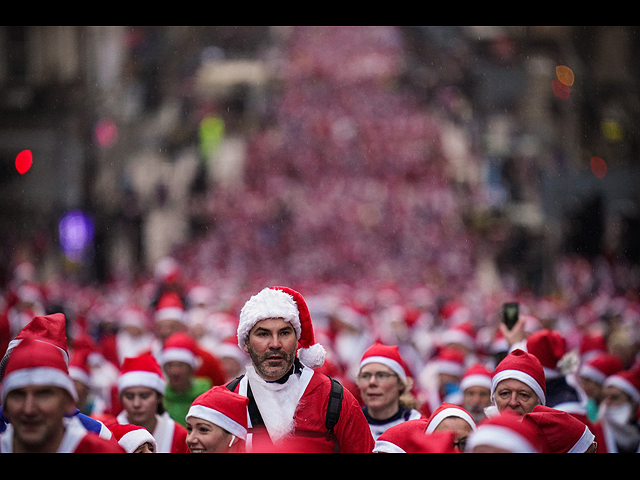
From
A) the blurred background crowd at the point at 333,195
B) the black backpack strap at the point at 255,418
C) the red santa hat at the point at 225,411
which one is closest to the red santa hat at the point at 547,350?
the black backpack strap at the point at 255,418

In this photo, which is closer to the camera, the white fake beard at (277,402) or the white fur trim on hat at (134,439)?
the white fake beard at (277,402)

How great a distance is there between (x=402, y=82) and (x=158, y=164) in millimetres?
35315

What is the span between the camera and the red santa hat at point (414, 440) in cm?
395

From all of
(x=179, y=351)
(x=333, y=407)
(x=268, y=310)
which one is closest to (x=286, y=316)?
(x=268, y=310)

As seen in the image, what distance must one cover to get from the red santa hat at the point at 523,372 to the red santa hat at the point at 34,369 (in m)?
2.54

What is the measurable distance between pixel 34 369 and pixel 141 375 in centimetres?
252

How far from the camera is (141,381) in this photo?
5699 millimetres

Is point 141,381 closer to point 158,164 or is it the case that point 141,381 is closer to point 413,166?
point 413,166

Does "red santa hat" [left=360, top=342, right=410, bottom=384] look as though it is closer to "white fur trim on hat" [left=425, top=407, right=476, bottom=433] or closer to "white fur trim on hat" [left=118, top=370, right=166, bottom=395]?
"white fur trim on hat" [left=425, top=407, right=476, bottom=433]

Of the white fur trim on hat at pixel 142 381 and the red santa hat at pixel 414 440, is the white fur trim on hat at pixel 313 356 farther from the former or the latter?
the white fur trim on hat at pixel 142 381

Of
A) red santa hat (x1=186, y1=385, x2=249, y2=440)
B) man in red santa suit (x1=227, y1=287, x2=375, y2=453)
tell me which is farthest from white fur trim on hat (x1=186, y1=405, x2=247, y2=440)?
man in red santa suit (x1=227, y1=287, x2=375, y2=453)

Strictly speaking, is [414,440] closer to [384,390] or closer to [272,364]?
[272,364]

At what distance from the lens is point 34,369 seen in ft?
10.7

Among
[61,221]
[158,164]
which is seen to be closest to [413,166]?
[158,164]
